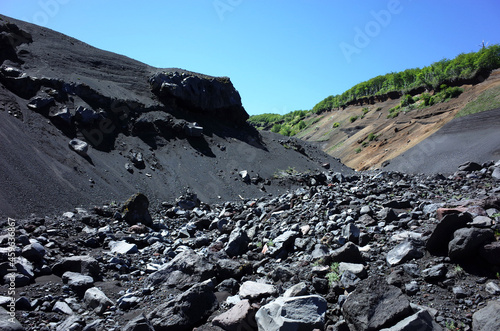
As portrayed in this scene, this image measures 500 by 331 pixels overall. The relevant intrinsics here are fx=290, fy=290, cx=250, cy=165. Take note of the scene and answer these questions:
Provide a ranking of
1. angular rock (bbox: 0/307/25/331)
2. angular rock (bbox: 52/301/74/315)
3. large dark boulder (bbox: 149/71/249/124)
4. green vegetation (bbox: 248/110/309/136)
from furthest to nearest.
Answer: green vegetation (bbox: 248/110/309/136)
large dark boulder (bbox: 149/71/249/124)
angular rock (bbox: 52/301/74/315)
angular rock (bbox: 0/307/25/331)

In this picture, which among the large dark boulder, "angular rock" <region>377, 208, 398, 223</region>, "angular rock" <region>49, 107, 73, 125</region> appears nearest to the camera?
"angular rock" <region>377, 208, 398, 223</region>

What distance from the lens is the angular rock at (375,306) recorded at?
11.3 feet

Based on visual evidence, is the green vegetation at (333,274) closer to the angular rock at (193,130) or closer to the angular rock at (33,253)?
the angular rock at (33,253)

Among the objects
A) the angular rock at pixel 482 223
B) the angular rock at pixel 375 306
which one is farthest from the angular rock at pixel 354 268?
the angular rock at pixel 482 223

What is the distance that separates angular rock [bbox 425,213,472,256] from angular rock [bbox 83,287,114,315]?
5.67 meters

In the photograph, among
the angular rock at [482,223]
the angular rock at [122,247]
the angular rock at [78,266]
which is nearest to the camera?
the angular rock at [482,223]

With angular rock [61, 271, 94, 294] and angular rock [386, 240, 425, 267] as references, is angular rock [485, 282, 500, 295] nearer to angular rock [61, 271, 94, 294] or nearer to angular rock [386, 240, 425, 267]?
angular rock [386, 240, 425, 267]

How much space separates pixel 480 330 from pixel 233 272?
13.5 ft

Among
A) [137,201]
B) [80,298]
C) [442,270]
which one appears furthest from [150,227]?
[442,270]

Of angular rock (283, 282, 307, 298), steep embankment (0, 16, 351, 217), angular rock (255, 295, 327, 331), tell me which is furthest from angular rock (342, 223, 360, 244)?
steep embankment (0, 16, 351, 217)

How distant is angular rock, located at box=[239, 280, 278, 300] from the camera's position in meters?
4.84

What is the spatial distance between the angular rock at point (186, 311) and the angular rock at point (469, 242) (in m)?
3.82

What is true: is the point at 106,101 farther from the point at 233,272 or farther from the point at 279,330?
the point at 279,330

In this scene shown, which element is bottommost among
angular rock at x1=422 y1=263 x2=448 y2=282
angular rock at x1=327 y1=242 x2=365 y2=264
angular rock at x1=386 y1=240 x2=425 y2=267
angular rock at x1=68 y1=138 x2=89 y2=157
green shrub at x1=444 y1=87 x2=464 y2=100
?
angular rock at x1=422 y1=263 x2=448 y2=282
